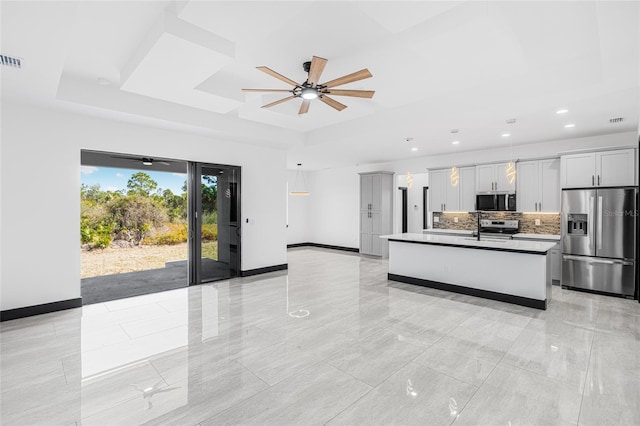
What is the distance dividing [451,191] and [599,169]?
2.76 meters

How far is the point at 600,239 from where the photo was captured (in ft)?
17.1

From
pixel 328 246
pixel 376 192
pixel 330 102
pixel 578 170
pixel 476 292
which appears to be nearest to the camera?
pixel 330 102

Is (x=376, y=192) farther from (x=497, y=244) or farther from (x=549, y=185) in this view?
(x=497, y=244)

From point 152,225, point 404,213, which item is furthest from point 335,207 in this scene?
point 152,225

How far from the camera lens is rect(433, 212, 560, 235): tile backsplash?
6.38 meters

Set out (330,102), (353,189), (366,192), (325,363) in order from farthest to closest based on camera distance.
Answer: (353,189)
(366,192)
(330,102)
(325,363)

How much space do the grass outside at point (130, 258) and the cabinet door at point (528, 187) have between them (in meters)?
6.42

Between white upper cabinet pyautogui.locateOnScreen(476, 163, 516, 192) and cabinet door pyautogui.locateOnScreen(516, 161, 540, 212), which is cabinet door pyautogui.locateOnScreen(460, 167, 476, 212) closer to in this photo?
white upper cabinet pyautogui.locateOnScreen(476, 163, 516, 192)

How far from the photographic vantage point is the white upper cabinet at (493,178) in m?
6.61

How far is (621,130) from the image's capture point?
17.4 ft

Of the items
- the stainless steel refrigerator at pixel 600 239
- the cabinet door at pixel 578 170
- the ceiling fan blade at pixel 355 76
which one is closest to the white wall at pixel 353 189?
the cabinet door at pixel 578 170

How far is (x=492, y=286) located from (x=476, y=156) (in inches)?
143

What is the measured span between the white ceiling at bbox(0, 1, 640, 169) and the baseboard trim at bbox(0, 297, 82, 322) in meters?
2.73

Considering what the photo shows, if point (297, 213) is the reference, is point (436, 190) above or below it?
above
